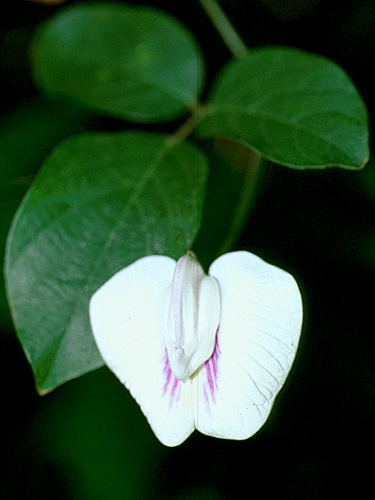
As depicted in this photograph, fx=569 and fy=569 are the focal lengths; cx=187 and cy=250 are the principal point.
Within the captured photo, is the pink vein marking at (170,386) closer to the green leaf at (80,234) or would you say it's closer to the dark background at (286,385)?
the green leaf at (80,234)

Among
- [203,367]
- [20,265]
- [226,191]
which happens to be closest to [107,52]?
[226,191]

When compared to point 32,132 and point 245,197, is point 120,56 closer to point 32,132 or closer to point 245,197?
point 32,132

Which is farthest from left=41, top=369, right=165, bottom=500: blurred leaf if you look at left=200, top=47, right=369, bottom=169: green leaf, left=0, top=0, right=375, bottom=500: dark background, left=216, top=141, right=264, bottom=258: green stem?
left=200, top=47, right=369, bottom=169: green leaf

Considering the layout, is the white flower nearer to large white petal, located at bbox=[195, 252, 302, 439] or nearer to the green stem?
large white petal, located at bbox=[195, 252, 302, 439]

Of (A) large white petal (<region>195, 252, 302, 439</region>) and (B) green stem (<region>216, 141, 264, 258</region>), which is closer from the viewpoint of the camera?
(A) large white petal (<region>195, 252, 302, 439</region>)

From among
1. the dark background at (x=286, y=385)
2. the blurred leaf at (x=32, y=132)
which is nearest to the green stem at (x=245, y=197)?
the dark background at (x=286, y=385)
